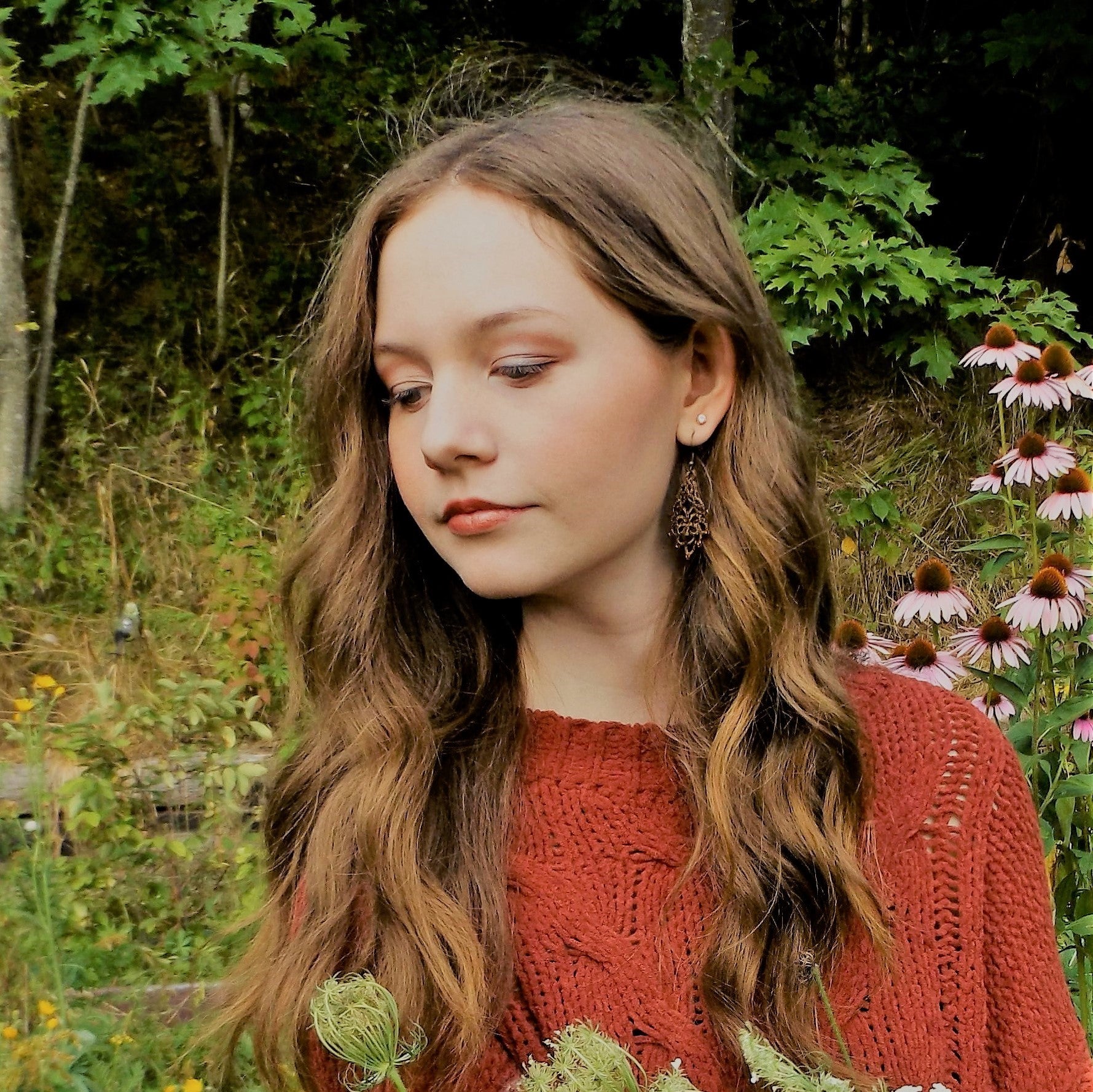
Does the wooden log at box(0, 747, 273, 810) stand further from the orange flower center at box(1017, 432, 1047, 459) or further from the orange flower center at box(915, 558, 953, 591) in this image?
the orange flower center at box(1017, 432, 1047, 459)

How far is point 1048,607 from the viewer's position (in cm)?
179

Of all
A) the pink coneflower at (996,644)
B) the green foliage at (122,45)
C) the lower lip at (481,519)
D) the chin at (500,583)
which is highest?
the green foliage at (122,45)

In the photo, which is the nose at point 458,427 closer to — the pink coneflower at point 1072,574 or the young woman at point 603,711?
the young woman at point 603,711

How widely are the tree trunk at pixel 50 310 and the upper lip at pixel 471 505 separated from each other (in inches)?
142

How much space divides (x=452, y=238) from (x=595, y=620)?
0.50m

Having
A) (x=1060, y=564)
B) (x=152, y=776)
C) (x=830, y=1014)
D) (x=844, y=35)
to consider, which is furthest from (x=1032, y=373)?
(x=844, y=35)

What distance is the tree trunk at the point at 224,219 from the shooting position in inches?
191

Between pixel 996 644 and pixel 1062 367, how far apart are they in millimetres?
492

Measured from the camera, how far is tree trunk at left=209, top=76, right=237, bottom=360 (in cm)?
486

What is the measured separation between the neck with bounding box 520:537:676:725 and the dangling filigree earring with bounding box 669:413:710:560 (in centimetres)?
4

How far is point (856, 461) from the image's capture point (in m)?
4.82

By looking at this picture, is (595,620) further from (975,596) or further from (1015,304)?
(1015,304)

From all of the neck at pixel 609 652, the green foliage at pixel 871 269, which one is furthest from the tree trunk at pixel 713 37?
the neck at pixel 609 652

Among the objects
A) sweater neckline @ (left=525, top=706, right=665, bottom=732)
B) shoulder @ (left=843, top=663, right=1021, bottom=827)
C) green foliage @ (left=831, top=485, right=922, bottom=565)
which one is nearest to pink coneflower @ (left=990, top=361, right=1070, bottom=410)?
shoulder @ (left=843, top=663, right=1021, bottom=827)
